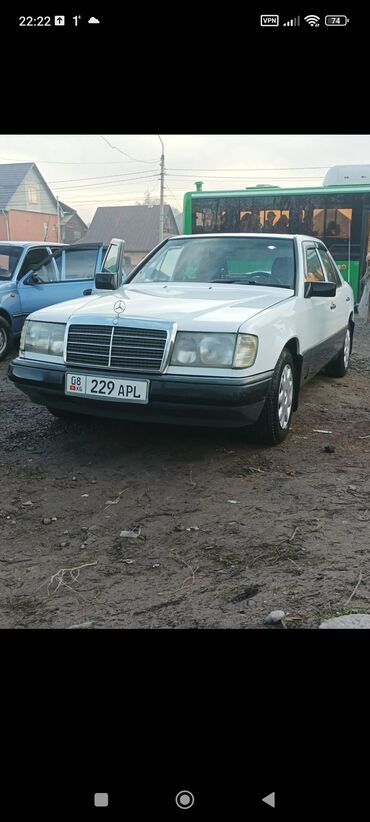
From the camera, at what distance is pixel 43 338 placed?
4.40 meters

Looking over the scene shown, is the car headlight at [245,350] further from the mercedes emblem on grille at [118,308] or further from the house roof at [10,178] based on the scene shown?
the house roof at [10,178]

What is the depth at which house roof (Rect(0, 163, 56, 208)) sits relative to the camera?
4828 centimetres

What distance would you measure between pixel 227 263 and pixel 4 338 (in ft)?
13.2

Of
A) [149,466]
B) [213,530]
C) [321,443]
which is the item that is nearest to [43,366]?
[149,466]

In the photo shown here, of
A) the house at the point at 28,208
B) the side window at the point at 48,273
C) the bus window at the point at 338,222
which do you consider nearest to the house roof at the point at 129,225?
the house at the point at 28,208

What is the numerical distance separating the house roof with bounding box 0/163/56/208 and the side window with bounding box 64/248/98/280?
139ft

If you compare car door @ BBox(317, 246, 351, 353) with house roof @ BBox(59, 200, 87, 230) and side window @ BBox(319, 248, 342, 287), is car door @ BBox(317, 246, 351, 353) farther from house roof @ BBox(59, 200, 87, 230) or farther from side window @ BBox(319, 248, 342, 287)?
house roof @ BBox(59, 200, 87, 230)

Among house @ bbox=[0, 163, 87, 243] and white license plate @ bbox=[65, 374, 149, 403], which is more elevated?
house @ bbox=[0, 163, 87, 243]

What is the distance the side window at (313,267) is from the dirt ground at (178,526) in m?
1.36

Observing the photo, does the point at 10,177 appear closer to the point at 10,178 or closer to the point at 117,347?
the point at 10,178

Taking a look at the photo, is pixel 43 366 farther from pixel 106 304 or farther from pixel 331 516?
pixel 331 516

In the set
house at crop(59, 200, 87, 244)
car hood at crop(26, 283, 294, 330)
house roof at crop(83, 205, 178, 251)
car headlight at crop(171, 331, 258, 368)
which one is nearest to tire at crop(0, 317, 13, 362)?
car hood at crop(26, 283, 294, 330)

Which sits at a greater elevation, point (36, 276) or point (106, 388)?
point (36, 276)
